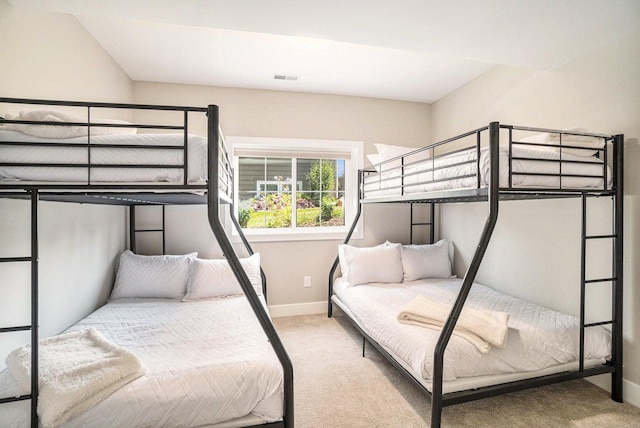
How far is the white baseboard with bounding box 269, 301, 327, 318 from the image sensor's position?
3535mm

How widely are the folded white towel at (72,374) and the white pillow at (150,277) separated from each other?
3.52 feet

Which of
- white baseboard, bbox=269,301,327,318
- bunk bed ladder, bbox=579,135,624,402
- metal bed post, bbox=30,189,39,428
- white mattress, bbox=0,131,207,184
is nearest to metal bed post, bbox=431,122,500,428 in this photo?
bunk bed ladder, bbox=579,135,624,402

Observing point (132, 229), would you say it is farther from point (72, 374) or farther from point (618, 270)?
point (618, 270)

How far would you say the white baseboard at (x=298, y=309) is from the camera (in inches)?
139

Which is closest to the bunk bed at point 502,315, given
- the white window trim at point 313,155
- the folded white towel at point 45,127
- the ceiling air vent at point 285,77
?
the white window trim at point 313,155

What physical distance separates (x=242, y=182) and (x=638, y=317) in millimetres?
3474

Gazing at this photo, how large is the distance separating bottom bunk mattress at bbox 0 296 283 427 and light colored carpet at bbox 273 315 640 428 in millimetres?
548

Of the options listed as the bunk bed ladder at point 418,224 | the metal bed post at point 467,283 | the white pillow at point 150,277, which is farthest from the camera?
the bunk bed ladder at point 418,224

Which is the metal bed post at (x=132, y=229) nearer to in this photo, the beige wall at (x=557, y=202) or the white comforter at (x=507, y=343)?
the white comforter at (x=507, y=343)

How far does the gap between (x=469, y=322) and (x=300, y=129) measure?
2.57 meters

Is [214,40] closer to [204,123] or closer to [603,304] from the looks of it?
[204,123]

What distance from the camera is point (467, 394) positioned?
5.57 feet

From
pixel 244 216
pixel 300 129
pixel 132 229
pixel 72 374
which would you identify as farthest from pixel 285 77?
pixel 72 374

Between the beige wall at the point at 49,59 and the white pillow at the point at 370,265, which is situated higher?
the beige wall at the point at 49,59
